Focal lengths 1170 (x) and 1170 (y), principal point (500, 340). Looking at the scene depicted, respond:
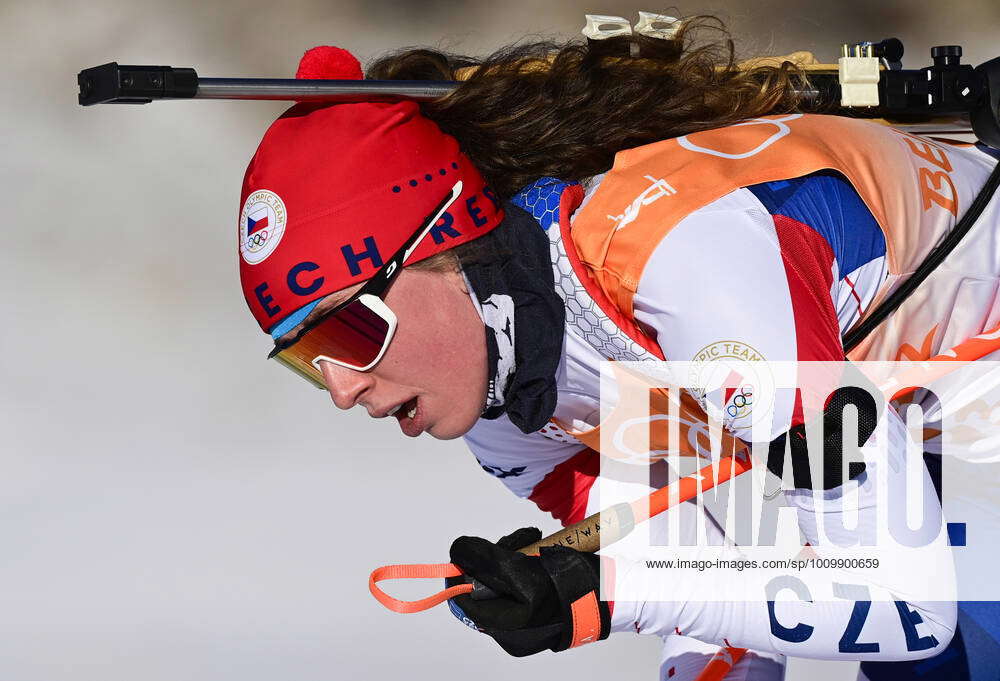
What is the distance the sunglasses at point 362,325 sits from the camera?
4.29 feet

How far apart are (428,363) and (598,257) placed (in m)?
0.25

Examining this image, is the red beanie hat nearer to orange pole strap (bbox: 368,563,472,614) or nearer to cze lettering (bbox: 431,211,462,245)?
cze lettering (bbox: 431,211,462,245)

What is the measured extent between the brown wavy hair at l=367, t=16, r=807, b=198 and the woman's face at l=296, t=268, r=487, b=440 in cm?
17

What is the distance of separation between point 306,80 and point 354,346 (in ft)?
1.01

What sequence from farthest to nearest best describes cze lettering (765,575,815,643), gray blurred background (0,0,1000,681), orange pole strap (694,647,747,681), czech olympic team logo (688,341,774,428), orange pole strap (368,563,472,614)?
1. gray blurred background (0,0,1000,681)
2. orange pole strap (694,647,747,681)
3. orange pole strap (368,563,472,614)
4. cze lettering (765,575,815,643)
5. czech olympic team logo (688,341,774,428)

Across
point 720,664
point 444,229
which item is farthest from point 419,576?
point 720,664

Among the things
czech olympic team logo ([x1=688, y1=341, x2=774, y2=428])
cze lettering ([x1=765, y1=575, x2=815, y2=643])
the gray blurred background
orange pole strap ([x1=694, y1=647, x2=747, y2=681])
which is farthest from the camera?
the gray blurred background

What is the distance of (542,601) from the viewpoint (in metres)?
1.30

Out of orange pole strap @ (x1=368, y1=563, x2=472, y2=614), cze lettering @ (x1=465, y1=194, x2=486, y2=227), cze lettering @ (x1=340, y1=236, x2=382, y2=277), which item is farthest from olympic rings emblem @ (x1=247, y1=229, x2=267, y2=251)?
orange pole strap @ (x1=368, y1=563, x2=472, y2=614)

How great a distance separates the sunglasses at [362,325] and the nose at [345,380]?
10 mm

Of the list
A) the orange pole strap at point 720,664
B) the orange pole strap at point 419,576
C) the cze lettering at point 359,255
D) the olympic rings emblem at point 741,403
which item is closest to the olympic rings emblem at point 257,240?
the cze lettering at point 359,255

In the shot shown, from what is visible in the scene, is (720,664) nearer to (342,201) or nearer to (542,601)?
(542,601)

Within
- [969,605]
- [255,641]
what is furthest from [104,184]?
[969,605]

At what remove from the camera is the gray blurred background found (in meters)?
2.24
